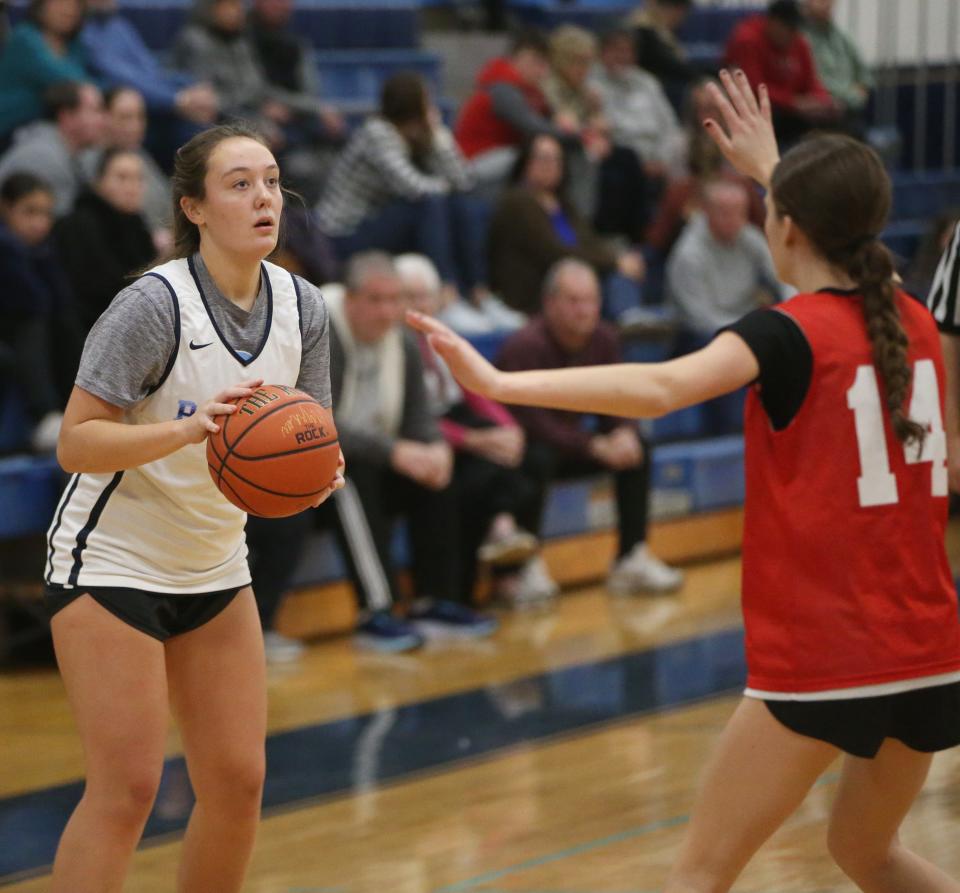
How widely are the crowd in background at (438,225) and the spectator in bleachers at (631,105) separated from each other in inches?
0.7

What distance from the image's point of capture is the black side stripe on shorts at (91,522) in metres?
2.91

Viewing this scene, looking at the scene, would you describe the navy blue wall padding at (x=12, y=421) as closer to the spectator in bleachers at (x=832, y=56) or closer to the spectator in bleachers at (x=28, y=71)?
the spectator in bleachers at (x=28, y=71)

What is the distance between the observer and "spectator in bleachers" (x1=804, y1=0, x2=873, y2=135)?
11.2m

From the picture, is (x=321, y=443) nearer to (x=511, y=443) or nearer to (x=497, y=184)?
(x=511, y=443)

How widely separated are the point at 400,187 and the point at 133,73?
1.54 metres

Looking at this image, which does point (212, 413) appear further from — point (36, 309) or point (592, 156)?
point (592, 156)

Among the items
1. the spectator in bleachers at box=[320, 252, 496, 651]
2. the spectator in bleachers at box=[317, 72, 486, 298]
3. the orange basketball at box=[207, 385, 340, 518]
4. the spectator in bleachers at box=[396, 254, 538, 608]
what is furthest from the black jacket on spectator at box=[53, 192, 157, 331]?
the orange basketball at box=[207, 385, 340, 518]

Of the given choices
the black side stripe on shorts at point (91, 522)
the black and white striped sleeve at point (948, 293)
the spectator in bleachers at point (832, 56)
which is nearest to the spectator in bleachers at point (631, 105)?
the spectator in bleachers at point (832, 56)

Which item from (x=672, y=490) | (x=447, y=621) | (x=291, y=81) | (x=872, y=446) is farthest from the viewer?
(x=291, y=81)

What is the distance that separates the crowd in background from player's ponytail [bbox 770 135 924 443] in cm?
374

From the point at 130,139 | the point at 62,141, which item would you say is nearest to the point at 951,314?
the point at 130,139

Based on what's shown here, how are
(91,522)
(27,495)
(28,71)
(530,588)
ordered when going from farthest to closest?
1. (28,71)
2. (530,588)
3. (27,495)
4. (91,522)

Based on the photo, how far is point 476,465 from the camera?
6.99 m

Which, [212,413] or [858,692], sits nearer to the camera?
[858,692]
